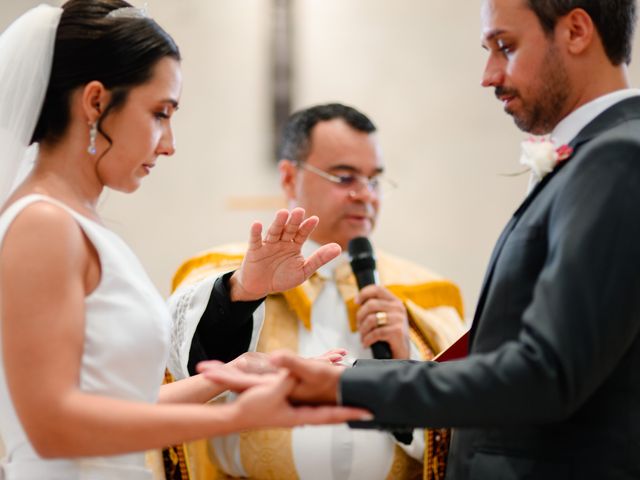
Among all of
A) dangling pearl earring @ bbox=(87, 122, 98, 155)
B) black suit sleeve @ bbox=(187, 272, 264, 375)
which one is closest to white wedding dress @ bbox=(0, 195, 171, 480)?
dangling pearl earring @ bbox=(87, 122, 98, 155)

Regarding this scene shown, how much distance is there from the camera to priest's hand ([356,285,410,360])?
10.9ft

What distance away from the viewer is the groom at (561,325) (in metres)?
1.77

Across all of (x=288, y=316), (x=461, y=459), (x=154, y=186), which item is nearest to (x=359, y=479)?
(x=288, y=316)

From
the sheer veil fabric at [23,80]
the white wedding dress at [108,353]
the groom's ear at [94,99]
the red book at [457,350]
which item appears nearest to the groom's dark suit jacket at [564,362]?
the white wedding dress at [108,353]

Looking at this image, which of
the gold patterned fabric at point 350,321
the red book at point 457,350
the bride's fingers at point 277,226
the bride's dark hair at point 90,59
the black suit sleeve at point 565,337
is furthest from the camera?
the gold patterned fabric at point 350,321

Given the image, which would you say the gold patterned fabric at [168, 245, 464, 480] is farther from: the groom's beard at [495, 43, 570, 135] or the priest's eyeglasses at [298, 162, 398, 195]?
the groom's beard at [495, 43, 570, 135]

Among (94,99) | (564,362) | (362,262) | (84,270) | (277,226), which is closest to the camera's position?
(564,362)

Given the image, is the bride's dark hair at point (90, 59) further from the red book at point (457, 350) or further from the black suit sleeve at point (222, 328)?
the red book at point (457, 350)

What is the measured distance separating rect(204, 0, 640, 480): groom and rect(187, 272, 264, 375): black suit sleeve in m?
0.97

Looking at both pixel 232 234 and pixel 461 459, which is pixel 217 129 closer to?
pixel 232 234

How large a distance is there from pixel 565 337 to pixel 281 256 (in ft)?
3.63

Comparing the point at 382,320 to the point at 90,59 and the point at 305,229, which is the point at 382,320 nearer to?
the point at 305,229

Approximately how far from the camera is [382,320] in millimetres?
3342

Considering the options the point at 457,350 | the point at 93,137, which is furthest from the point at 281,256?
the point at 93,137
